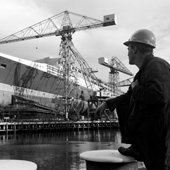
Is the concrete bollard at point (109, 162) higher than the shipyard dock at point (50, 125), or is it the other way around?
the concrete bollard at point (109, 162)

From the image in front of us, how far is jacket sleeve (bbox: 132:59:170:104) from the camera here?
1.81 meters

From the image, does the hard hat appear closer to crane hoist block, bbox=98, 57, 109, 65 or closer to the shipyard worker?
the shipyard worker

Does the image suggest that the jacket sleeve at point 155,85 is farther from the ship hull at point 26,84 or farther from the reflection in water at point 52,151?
the ship hull at point 26,84

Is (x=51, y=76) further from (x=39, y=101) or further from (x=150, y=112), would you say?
(x=150, y=112)

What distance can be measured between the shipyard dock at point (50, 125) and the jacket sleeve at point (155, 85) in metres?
37.3

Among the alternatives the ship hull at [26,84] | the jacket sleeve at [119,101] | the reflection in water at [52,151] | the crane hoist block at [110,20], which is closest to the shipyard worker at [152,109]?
the jacket sleeve at [119,101]

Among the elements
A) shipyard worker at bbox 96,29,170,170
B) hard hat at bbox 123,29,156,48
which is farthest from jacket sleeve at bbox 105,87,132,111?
hard hat at bbox 123,29,156,48

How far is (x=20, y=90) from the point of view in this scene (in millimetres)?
50156

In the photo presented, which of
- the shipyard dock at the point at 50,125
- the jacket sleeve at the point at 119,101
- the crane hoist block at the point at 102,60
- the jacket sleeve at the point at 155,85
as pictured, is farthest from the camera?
the crane hoist block at the point at 102,60

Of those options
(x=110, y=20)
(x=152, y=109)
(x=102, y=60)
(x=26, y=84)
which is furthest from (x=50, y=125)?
(x=152, y=109)

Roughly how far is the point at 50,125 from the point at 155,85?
135 ft

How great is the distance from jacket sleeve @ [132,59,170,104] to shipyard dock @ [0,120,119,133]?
3729 cm

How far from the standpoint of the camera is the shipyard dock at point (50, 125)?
3738 centimetres

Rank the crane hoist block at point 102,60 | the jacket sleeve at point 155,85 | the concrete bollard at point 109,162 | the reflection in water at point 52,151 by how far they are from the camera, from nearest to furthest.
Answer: the jacket sleeve at point 155,85 → the concrete bollard at point 109,162 → the reflection in water at point 52,151 → the crane hoist block at point 102,60
